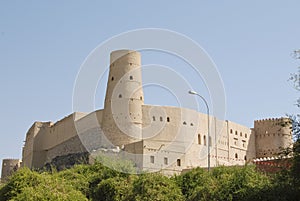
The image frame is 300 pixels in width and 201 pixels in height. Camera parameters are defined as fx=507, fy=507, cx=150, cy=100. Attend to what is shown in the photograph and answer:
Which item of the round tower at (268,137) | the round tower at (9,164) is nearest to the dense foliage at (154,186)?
the round tower at (268,137)

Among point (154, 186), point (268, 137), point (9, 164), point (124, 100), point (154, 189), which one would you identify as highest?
point (124, 100)

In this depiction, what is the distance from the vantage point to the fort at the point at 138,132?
43.2 metres

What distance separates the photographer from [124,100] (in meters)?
48.3

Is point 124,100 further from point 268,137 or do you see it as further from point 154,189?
point 154,189

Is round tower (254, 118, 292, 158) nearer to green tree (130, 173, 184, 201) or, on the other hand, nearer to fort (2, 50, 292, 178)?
fort (2, 50, 292, 178)

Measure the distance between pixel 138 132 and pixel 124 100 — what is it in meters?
3.34

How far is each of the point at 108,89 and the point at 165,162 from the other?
12.7 metres

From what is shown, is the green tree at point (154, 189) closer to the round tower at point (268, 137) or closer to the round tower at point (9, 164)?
the round tower at point (268, 137)

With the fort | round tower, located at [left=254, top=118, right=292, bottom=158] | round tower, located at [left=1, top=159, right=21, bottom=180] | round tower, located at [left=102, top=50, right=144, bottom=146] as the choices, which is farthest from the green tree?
round tower, located at [left=1, top=159, right=21, bottom=180]

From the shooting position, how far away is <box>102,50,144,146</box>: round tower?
4794 cm

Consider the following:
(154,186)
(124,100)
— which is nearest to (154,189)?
(154,186)

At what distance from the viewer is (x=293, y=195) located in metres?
18.4

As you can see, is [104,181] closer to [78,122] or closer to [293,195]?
[293,195]

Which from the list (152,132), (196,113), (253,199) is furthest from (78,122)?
(253,199)
